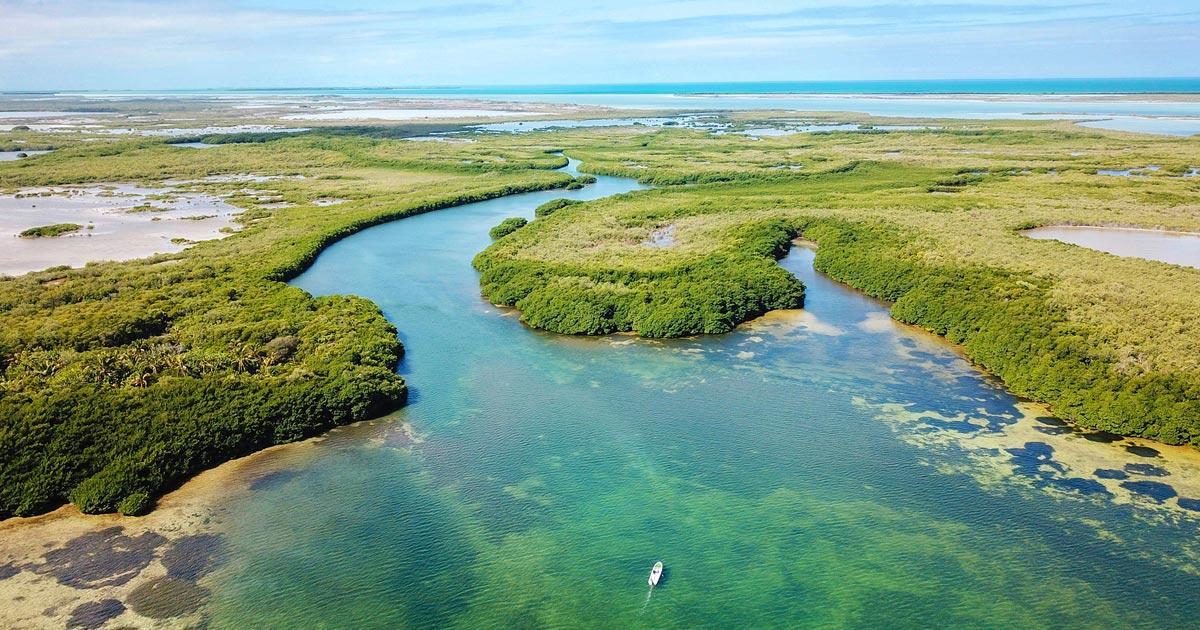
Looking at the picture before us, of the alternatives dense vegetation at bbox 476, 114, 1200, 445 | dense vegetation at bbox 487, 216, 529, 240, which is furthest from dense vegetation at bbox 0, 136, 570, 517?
dense vegetation at bbox 487, 216, 529, 240

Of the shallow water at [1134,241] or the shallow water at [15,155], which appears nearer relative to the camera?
the shallow water at [1134,241]

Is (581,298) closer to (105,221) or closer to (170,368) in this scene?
(170,368)

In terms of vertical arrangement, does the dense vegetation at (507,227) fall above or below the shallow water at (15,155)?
below

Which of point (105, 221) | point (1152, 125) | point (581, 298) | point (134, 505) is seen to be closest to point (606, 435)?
point (581, 298)

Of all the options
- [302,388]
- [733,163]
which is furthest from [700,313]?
[733,163]

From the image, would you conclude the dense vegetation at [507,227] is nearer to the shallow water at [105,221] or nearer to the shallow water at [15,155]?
the shallow water at [105,221]

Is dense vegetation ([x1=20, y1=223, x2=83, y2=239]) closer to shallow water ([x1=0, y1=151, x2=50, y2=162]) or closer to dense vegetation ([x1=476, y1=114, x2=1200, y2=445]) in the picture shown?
dense vegetation ([x1=476, y1=114, x2=1200, y2=445])

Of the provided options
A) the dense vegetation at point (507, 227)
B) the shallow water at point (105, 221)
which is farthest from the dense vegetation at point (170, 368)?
the dense vegetation at point (507, 227)
